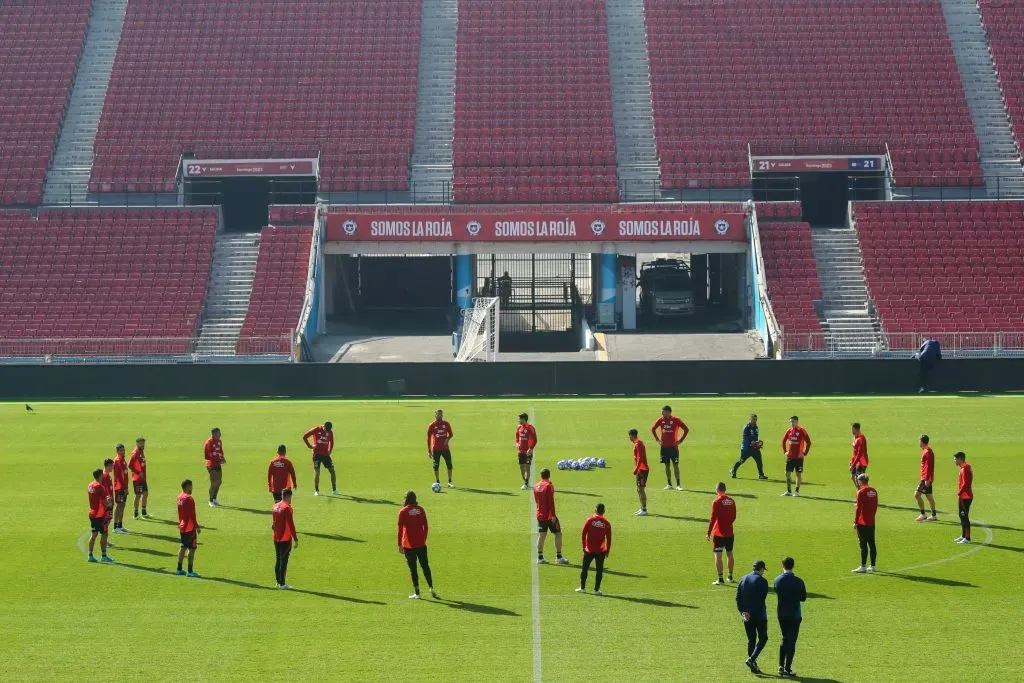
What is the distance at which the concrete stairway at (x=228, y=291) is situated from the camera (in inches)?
1802

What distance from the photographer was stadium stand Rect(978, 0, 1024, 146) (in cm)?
5688

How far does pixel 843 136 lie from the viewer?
54.8m

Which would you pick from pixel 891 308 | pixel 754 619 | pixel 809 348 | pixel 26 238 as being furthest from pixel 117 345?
pixel 754 619

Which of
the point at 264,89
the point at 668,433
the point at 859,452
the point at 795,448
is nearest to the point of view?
the point at 859,452

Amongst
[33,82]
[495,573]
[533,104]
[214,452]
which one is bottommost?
[495,573]

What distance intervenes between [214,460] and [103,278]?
2673cm

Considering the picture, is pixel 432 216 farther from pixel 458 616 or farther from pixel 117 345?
pixel 458 616

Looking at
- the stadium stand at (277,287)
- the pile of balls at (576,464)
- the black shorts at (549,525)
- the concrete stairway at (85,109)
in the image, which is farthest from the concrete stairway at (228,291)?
the black shorts at (549,525)

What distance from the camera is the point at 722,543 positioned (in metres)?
18.4

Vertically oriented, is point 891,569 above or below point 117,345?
below

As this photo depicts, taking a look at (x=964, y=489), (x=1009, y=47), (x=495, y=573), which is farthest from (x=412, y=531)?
(x=1009, y=47)

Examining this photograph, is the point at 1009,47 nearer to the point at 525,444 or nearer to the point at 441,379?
the point at 441,379

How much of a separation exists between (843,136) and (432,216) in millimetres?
18028

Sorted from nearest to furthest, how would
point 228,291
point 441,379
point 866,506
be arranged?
point 866,506, point 441,379, point 228,291
